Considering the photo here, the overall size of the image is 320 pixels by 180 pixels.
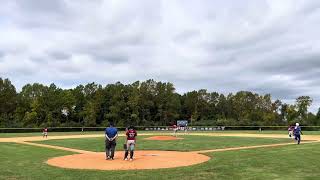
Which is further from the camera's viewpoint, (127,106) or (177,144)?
(127,106)

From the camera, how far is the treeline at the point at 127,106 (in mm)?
116875

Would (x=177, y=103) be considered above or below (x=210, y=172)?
above

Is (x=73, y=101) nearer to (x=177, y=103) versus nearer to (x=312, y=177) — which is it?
(x=177, y=103)

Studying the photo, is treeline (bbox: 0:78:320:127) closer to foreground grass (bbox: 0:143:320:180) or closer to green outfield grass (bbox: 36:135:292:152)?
green outfield grass (bbox: 36:135:292:152)

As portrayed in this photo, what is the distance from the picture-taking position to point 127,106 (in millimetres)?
124062

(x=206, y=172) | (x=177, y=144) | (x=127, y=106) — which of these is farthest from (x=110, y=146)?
(x=127, y=106)

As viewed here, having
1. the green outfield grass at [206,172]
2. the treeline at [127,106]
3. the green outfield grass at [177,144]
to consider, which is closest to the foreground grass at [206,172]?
the green outfield grass at [206,172]

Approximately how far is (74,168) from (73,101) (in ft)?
339

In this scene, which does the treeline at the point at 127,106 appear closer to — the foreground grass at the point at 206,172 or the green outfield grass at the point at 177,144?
the green outfield grass at the point at 177,144

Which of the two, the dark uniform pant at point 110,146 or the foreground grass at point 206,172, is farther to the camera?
the dark uniform pant at point 110,146

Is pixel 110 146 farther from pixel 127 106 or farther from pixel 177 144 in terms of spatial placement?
pixel 127 106

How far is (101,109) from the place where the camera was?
12556cm

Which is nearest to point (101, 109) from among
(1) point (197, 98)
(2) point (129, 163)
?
(1) point (197, 98)

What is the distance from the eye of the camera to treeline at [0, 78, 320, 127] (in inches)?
4601
